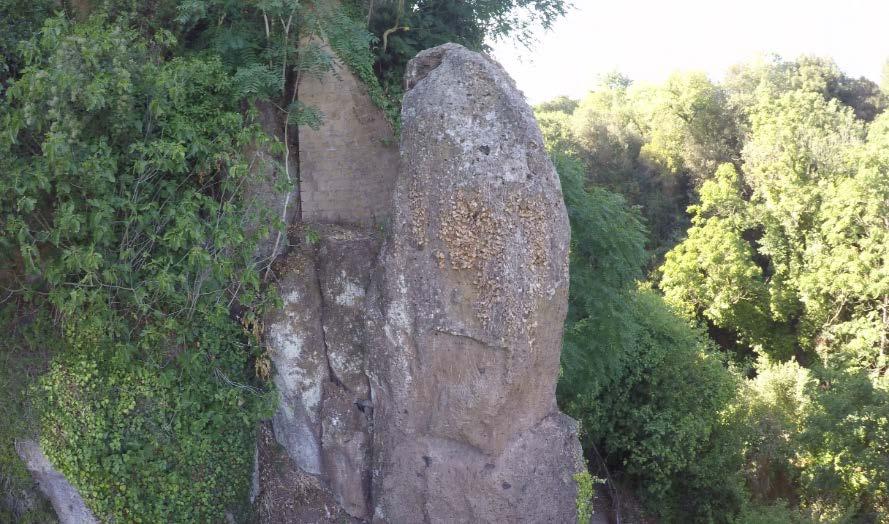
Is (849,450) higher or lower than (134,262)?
higher

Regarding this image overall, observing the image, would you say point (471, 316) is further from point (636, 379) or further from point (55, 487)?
point (636, 379)

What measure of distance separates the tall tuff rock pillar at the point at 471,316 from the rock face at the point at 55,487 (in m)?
3.34

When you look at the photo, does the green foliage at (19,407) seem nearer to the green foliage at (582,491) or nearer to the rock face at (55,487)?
the rock face at (55,487)

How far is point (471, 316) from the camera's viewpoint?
291 inches

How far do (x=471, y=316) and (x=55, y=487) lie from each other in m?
5.16

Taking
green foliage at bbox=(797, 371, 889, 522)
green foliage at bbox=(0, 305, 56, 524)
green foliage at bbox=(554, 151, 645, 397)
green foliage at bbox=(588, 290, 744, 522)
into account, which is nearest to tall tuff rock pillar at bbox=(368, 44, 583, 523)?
green foliage at bbox=(554, 151, 645, 397)

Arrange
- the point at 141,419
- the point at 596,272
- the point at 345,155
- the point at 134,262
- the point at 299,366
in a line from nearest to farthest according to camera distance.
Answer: the point at 134,262
the point at 141,419
the point at 299,366
the point at 345,155
the point at 596,272

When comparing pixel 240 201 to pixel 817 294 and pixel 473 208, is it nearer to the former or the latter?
pixel 473 208

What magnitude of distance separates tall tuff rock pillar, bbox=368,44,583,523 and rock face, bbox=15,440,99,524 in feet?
11.0

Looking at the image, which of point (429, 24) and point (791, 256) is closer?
point (429, 24)

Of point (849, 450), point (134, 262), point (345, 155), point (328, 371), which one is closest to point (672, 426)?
point (849, 450)

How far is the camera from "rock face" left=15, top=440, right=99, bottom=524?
26.3ft

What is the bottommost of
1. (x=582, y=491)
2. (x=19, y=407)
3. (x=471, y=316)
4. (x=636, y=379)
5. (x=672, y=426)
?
(x=19, y=407)

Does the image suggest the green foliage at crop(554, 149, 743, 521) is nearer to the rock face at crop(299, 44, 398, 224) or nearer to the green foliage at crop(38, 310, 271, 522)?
the rock face at crop(299, 44, 398, 224)
